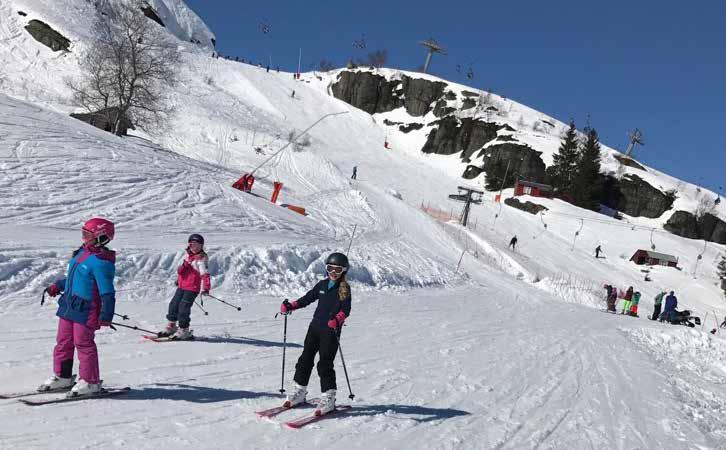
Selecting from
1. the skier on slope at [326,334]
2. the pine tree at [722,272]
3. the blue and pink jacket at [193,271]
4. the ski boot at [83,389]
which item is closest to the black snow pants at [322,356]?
the skier on slope at [326,334]

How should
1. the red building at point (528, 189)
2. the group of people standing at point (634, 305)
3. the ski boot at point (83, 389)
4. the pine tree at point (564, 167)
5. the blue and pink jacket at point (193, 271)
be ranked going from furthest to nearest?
the pine tree at point (564, 167)
the red building at point (528, 189)
the group of people standing at point (634, 305)
the blue and pink jacket at point (193, 271)
the ski boot at point (83, 389)

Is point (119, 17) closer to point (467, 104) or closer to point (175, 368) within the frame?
point (175, 368)

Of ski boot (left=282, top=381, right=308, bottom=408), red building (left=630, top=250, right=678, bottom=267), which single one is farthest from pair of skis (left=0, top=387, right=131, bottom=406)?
red building (left=630, top=250, right=678, bottom=267)

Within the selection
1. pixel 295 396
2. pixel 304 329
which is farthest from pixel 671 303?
pixel 295 396

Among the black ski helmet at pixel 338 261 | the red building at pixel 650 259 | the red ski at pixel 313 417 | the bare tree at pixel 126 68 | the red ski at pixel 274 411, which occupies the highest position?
the bare tree at pixel 126 68

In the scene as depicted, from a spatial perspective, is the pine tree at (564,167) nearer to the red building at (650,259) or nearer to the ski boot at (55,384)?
the red building at (650,259)

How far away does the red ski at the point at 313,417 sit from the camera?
582 centimetres

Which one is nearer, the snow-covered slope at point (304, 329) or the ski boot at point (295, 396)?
the snow-covered slope at point (304, 329)

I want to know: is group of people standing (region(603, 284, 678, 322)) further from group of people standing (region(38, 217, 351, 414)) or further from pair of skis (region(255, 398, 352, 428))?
group of people standing (region(38, 217, 351, 414))

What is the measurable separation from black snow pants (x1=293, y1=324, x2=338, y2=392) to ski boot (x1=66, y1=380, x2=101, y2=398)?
2.13 metres

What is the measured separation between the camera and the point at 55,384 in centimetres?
572

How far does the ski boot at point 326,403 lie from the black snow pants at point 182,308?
11.4ft

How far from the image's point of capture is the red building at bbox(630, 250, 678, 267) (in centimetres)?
5084

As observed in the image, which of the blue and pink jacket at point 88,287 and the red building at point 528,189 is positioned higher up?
the red building at point 528,189
